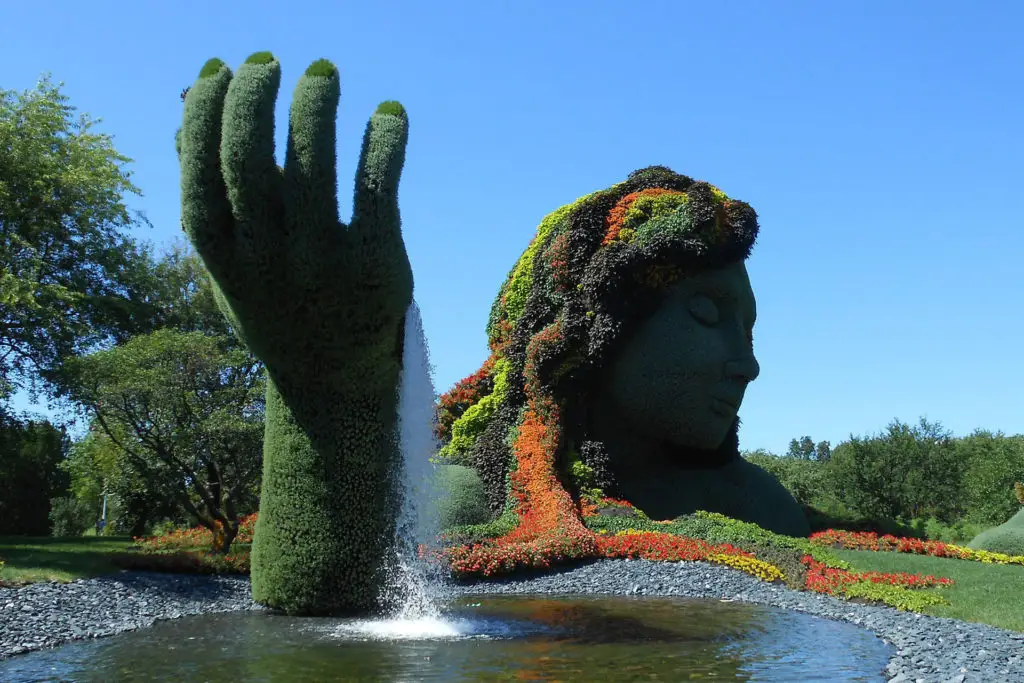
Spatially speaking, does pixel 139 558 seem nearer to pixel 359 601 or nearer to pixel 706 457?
pixel 359 601

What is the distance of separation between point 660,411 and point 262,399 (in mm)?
8685

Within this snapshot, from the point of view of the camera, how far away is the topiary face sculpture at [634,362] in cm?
1579

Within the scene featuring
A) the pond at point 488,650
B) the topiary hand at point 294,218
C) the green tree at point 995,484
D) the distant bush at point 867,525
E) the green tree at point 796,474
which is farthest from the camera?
the green tree at point 796,474

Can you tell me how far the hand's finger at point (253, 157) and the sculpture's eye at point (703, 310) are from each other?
387 inches

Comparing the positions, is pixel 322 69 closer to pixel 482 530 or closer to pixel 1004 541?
pixel 482 530

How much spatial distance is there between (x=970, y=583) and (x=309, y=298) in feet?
31.1

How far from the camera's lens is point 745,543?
1321cm

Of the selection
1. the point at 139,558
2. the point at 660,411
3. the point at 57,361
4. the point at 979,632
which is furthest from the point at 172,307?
the point at 979,632

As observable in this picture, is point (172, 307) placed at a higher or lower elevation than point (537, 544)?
higher

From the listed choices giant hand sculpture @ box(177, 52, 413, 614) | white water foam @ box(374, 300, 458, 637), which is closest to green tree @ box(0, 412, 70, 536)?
giant hand sculpture @ box(177, 52, 413, 614)

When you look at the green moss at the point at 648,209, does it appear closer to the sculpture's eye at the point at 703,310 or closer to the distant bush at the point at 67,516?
the sculpture's eye at the point at 703,310

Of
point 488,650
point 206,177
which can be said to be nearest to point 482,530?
point 488,650

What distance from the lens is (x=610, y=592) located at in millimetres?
11898

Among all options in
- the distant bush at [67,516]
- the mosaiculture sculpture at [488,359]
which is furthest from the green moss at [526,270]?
the distant bush at [67,516]
